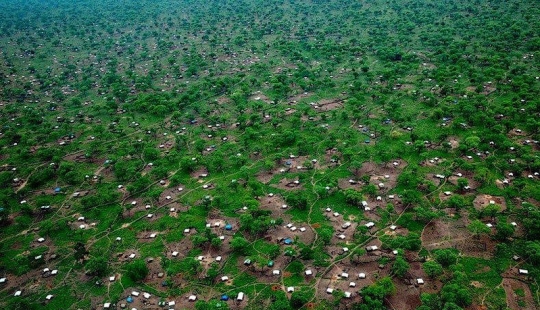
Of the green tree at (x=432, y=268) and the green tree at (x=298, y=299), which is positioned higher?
the green tree at (x=432, y=268)

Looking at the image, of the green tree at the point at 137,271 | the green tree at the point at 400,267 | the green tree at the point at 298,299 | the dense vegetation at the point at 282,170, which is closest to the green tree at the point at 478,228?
the dense vegetation at the point at 282,170

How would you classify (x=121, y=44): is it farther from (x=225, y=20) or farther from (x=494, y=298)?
(x=494, y=298)

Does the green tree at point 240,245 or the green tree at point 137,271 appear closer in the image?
the green tree at point 137,271

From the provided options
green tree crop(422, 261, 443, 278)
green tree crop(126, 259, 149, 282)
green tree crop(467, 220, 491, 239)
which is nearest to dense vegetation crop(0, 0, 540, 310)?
green tree crop(126, 259, 149, 282)

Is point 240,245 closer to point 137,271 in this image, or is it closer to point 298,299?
point 298,299

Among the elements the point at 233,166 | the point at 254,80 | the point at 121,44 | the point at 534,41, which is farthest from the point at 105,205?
the point at 534,41

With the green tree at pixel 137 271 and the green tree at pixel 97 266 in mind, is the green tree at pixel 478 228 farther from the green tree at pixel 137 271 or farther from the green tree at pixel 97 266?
the green tree at pixel 97 266

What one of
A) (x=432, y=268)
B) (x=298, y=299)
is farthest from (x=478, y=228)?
(x=298, y=299)

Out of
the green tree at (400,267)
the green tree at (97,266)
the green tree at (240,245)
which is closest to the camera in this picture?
the green tree at (400,267)
